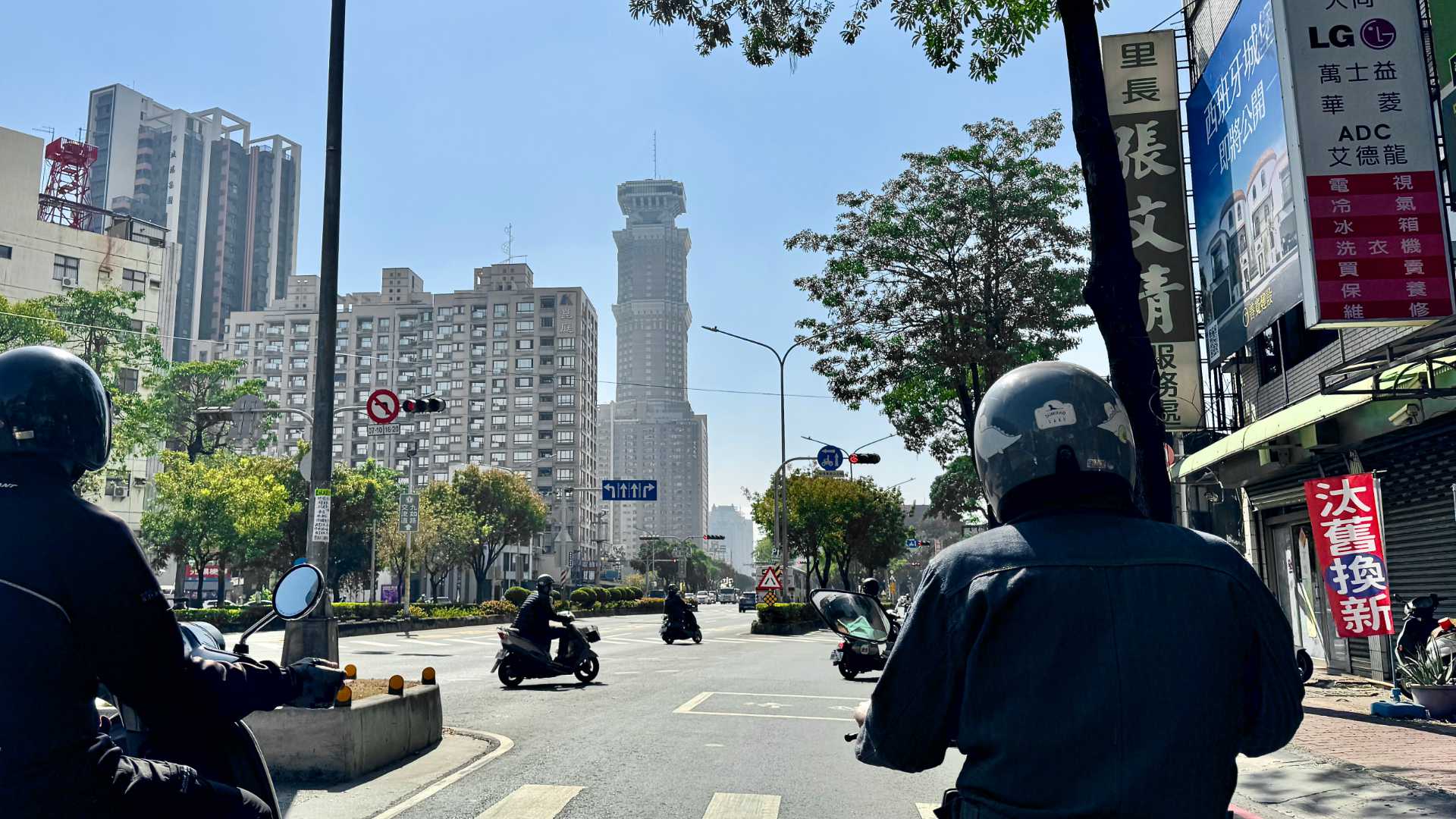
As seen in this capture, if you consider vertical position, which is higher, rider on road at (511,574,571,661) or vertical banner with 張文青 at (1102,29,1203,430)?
vertical banner with 張文青 at (1102,29,1203,430)

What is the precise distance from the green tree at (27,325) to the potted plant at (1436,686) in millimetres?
46439

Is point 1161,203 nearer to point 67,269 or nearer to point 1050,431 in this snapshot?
point 1050,431

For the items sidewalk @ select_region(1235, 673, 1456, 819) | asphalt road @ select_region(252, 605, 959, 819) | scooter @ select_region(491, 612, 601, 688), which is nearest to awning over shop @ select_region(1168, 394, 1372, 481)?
sidewalk @ select_region(1235, 673, 1456, 819)

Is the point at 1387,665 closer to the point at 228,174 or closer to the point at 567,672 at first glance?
the point at 567,672

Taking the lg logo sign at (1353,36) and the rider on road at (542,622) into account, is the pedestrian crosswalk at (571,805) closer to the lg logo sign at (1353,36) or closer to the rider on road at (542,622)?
the rider on road at (542,622)

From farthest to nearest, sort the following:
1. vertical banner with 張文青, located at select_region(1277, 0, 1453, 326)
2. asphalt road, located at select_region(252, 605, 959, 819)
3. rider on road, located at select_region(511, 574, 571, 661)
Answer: rider on road, located at select_region(511, 574, 571, 661), vertical banner with 張文青, located at select_region(1277, 0, 1453, 326), asphalt road, located at select_region(252, 605, 959, 819)

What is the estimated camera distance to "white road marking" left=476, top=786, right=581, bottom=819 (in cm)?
654

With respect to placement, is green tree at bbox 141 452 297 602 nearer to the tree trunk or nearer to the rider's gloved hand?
the tree trunk

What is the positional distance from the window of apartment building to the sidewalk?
76.1 m

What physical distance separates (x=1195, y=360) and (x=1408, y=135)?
5.51 meters

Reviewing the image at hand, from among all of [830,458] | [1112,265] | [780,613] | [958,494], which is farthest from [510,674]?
[958,494]

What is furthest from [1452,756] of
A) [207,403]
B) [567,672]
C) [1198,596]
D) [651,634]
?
[207,403]

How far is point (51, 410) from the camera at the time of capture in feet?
7.63

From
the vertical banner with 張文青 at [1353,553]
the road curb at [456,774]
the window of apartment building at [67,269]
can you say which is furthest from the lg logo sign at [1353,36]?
the window of apartment building at [67,269]
